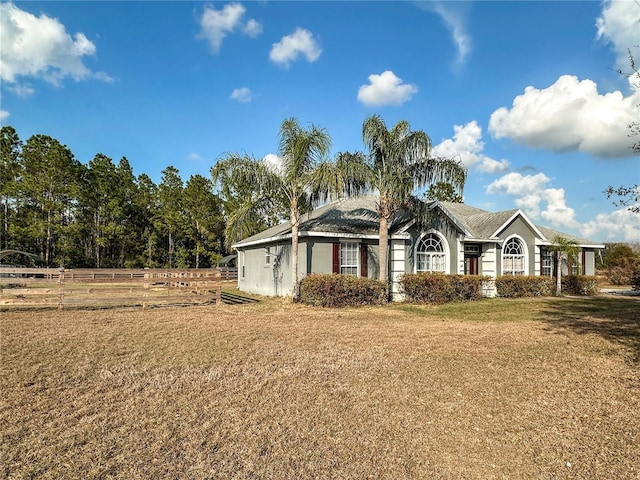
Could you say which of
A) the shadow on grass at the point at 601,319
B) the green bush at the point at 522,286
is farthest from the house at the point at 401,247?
the shadow on grass at the point at 601,319

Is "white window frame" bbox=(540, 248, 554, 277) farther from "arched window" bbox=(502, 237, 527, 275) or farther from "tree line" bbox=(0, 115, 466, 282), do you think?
"tree line" bbox=(0, 115, 466, 282)

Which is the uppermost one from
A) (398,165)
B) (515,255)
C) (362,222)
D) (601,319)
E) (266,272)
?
(398,165)

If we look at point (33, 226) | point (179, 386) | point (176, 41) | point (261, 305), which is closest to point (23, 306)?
point (261, 305)

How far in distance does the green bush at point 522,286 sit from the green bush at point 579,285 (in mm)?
1563

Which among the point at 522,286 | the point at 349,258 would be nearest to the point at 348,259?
the point at 349,258

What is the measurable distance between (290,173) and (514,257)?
1187cm

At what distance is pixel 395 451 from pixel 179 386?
9.45 feet

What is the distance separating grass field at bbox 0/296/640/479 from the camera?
123 inches

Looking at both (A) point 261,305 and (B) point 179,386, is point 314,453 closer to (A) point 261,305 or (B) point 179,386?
(B) point 179,386

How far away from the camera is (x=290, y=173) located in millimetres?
13758

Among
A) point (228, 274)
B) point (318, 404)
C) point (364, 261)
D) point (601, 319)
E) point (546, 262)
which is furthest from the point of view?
point (228, 274)

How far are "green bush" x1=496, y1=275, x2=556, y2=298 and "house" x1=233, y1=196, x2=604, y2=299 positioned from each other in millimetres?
781

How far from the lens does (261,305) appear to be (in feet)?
45.5

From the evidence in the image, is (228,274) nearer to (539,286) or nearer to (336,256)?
(336,256)
